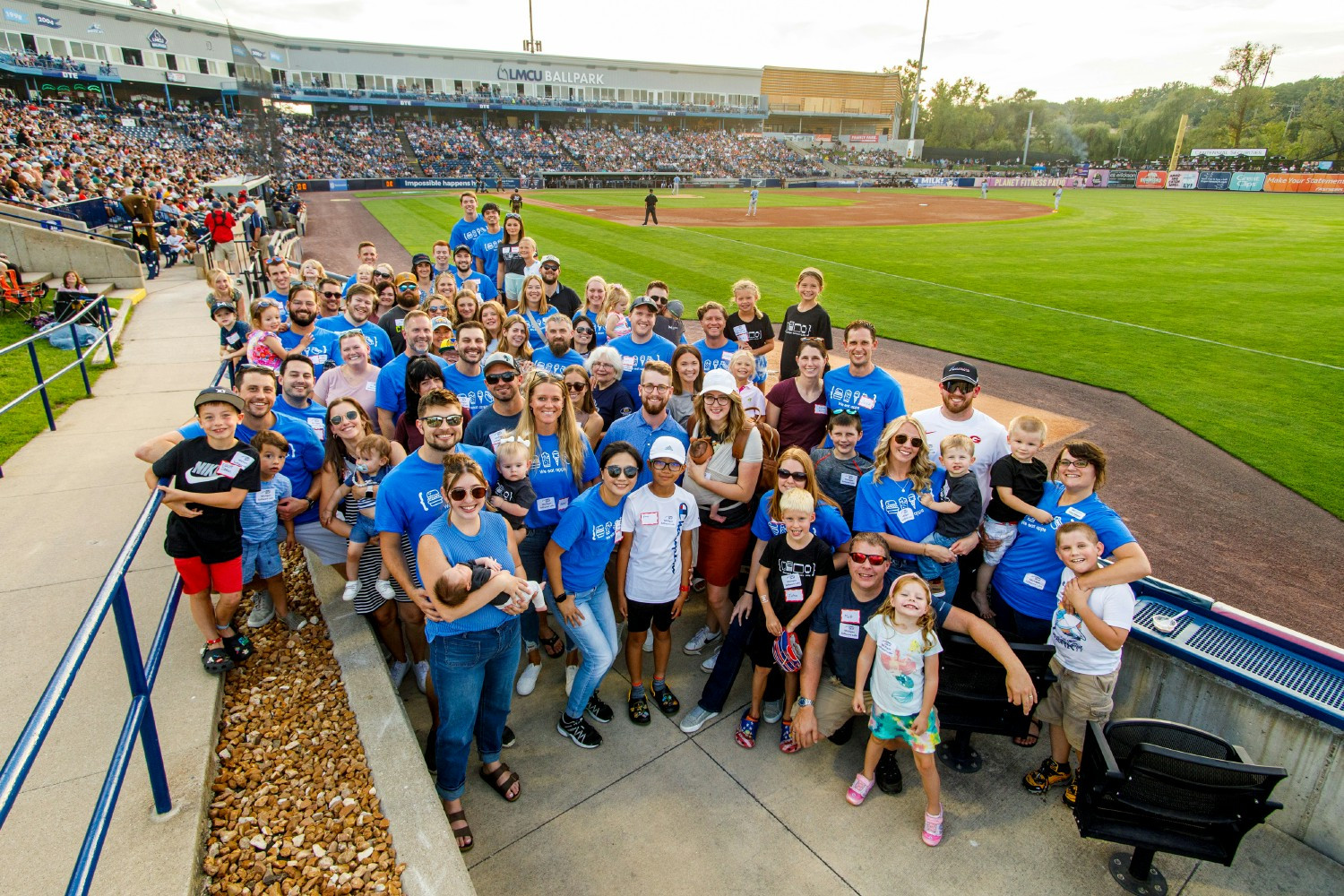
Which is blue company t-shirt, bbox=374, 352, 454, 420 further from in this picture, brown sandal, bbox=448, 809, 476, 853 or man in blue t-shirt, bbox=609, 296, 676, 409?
brown sandal, bbox=448, 809, 476, 853

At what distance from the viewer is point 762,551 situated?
14.9ft

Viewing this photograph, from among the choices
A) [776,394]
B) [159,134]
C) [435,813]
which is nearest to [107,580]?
[435,813]

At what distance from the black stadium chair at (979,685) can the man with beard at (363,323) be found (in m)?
5.63

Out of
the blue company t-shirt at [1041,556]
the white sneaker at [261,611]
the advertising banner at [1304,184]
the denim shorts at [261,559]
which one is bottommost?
the white sneaker at [261,611]

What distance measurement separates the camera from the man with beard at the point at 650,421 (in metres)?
4.71

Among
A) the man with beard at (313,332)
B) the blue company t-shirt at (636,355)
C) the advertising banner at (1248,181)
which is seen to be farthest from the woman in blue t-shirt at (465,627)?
the advertising banner at (1248,181)

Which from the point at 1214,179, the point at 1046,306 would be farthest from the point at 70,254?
the point at 1214,179

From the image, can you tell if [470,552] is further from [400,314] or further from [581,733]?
[400,314]

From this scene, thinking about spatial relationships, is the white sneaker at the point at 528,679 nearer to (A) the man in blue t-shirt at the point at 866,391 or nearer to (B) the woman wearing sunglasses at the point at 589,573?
(B) the woman wearing sunglasses at the point at 589,573

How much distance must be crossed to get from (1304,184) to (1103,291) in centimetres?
5904

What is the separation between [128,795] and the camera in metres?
3.38

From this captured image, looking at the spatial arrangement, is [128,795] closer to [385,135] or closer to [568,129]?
[385,135]

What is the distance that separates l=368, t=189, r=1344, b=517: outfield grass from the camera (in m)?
10.7

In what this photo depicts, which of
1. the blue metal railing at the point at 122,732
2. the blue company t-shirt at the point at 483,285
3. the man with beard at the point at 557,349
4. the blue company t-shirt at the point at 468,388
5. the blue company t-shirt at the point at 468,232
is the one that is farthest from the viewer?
the blue company t-shirt at the point at 468,232
